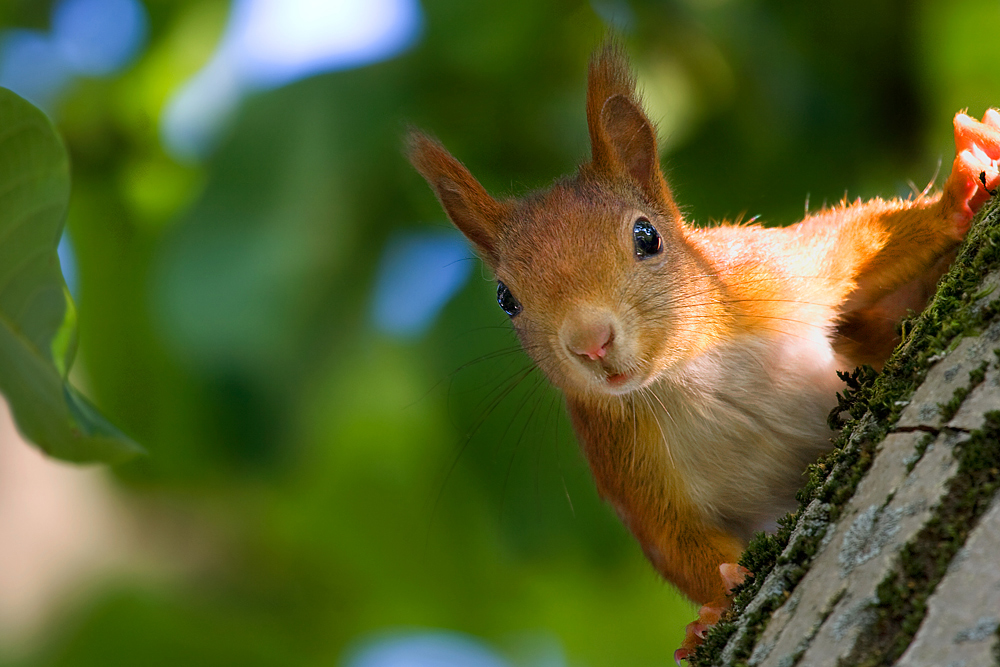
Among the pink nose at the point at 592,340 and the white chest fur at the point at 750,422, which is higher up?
the white chest fur at the point at 750,422

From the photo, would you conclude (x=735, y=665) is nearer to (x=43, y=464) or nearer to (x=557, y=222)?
(x=557, y=222)

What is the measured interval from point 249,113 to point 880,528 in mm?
2431

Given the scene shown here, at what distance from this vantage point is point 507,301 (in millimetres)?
2555

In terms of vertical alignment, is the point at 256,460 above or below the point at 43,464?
above

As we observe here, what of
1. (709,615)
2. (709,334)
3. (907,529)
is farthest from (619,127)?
(907,529)

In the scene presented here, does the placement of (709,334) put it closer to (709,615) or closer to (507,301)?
(507,301)

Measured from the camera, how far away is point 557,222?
8.06ft

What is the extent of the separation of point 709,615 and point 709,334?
703 mm

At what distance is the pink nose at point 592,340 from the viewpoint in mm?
2139

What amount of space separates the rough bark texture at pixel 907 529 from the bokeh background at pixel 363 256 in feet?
4.53

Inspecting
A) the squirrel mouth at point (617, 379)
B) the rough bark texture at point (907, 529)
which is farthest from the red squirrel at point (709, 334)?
the rough bark texture at point (907, 529)

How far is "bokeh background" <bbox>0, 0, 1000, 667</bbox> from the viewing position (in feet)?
9.59

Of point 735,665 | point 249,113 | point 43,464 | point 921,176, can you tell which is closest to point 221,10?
point 249,113

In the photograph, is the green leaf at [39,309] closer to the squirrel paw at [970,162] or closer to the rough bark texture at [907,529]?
the rough bark texture at [907,529]
